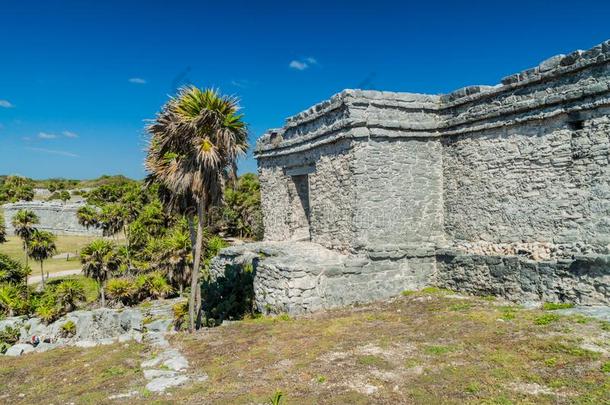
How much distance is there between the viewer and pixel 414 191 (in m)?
11.0

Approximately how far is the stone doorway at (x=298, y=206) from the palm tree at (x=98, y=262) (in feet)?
41.7

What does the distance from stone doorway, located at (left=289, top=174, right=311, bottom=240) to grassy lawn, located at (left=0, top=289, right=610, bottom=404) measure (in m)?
4.87

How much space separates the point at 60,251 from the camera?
40.7 meters

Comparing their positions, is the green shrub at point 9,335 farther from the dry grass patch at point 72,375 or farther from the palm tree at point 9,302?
the dry grass patch at point 72,375

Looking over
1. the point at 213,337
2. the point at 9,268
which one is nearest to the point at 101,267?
the point at 9,268

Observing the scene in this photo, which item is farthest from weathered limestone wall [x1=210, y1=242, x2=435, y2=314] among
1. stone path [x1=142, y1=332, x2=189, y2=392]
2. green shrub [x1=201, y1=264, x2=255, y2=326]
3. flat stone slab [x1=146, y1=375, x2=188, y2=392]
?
flat stone slab [x1=146, y1=375, x2=188, y2=392]

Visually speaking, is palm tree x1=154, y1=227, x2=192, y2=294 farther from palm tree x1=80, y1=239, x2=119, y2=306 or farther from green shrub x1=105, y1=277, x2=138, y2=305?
palm tree x1=80, y1=239, x2=119, y2=306

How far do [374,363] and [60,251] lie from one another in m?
41.1

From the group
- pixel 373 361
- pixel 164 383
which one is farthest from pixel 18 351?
pixel 373 361

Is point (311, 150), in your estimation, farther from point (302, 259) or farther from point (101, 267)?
point (101, 267)

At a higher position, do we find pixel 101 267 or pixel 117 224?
pixel 117 224

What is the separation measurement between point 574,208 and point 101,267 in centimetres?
2066

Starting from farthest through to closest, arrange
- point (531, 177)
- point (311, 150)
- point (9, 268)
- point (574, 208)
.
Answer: point (9, 268)
point (311, 150)
point (531, 177)
point (574, 208)

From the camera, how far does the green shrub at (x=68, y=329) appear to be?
15.3 meters
